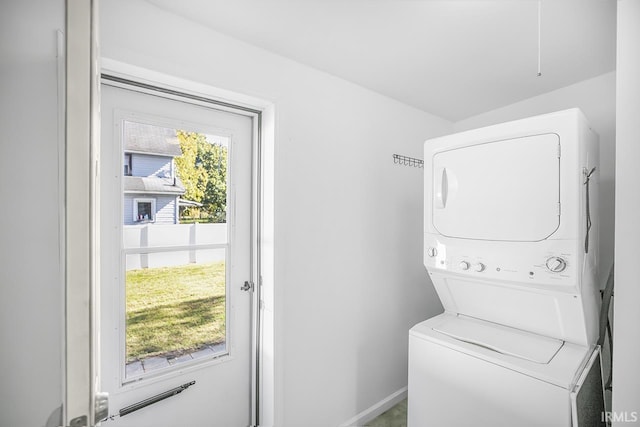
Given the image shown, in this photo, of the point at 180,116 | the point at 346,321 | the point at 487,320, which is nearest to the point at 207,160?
the point at 180,116

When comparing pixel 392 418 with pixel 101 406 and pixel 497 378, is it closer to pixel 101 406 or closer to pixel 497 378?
pixel 497 378

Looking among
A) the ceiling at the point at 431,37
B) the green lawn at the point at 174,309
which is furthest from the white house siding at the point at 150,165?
the ceiling at the point at 431,37

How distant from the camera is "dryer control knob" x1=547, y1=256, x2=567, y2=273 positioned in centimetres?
121

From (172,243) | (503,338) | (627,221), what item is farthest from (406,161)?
(172,243)

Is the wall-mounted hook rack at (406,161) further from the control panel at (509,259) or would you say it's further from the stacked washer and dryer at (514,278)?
the control panel at (509,259)

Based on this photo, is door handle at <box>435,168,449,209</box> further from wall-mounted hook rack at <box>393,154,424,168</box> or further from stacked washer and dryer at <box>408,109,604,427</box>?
wall-mounted hook rack at <box>393,154,424,168</box>

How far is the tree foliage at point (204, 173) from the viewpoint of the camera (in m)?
1.58

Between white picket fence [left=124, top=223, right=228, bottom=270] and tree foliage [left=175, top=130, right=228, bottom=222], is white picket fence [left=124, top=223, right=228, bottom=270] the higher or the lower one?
the lower one

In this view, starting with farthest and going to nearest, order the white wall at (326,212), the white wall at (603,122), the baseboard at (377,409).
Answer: the baseboard at (377,409)
the white wall at (603,122)
the white wall at (326,212)

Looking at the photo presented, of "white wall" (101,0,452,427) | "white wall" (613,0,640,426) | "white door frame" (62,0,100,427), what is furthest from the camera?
"white wall" (101,0,452,427)

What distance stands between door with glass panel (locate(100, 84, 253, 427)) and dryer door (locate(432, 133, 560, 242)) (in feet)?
3.83

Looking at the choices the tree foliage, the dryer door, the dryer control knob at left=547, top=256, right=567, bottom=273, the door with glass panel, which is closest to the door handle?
the dryer door

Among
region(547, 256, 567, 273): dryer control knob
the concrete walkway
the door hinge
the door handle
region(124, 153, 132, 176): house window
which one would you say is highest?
region(124, 153, 132, 176): house window

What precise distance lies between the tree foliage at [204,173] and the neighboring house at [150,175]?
0.04 m
